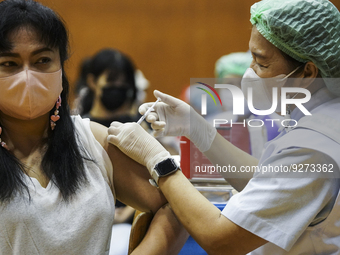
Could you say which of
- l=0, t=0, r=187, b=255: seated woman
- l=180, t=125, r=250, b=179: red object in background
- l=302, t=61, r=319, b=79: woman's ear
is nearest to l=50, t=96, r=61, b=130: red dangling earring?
l=0, t=0, r=187, b=255: seated woman

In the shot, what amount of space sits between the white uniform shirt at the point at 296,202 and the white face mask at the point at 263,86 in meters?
0.27

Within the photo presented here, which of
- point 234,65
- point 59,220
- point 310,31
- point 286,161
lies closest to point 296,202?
point 286,161

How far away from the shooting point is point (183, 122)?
6.32ft

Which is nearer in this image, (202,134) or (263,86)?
(263,86)

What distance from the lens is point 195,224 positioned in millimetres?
A: 1377

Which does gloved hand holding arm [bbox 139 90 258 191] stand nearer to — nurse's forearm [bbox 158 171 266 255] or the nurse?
the nurse

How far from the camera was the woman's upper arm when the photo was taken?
1580 mm

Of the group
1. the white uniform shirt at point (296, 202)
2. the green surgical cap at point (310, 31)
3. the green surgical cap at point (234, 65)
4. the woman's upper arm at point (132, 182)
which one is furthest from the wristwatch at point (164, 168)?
the green surgical cap at point (234, 65)

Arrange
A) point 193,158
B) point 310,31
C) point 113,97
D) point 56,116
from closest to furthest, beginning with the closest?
point 310,31 → point 56,116 → point 193,158 → point 113,97

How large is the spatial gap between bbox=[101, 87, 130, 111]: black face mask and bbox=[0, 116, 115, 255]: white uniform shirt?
1.81 metres

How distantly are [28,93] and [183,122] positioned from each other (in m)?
0.82

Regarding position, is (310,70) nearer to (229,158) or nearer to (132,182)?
(229,158)

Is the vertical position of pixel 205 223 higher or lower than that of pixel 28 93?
lower

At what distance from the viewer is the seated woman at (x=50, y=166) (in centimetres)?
133
